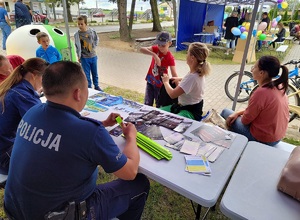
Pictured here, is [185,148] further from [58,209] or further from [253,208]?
[58,209]

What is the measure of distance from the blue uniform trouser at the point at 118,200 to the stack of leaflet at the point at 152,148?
0.68 feet

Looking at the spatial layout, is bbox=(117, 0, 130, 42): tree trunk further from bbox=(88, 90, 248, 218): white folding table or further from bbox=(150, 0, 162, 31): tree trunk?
bbox=(88, 90, 248, 218): white folding table

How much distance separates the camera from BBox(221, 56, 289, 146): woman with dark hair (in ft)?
6.52

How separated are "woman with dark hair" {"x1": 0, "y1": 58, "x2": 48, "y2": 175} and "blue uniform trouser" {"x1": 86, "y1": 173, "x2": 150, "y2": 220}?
33.5 inches

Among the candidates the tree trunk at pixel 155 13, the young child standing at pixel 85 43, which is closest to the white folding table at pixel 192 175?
the young child standing at pixel 85 43

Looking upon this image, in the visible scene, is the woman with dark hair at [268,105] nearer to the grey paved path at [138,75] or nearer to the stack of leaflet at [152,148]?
the stack of leaflet at [152,148]

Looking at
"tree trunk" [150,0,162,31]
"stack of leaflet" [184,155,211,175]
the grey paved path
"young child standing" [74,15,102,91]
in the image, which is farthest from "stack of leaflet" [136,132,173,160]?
"tree trunk" [150,0,162,31]

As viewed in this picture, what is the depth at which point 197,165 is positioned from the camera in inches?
53.7

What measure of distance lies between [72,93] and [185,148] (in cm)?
82

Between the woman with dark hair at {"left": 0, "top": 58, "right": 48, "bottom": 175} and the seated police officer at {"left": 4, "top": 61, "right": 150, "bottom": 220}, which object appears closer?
the seated police officer at {"left": 4, "top": 61, "right": 150, "bottom": 220}

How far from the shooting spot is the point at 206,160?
1419 millimetres

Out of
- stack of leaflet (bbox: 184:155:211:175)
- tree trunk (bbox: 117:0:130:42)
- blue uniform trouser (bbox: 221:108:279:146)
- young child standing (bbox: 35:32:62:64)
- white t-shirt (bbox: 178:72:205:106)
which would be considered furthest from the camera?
tree trunk (bbox: 117:0:130:42)

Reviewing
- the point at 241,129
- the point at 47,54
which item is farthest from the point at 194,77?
the point at 47,54

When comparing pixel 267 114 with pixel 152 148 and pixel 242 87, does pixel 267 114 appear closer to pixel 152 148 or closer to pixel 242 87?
pixel 152 148
